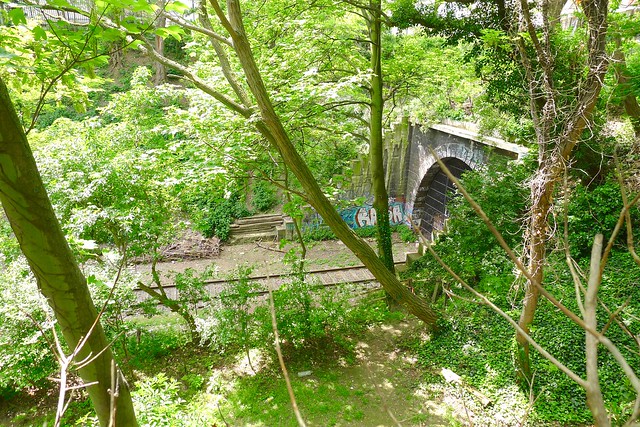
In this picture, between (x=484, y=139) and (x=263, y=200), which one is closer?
(x=484, y=139)

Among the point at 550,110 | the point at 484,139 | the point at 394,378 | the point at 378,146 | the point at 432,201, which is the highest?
the point at 484,139

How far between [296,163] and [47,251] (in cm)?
409

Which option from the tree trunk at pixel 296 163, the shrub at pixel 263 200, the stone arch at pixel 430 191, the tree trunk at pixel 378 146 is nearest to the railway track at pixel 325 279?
the tree trunk at pixel 378 146

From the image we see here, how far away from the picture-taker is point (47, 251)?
1.79 meters

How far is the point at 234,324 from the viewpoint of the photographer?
279 inches

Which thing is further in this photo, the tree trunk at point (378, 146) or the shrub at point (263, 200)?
the shrub at point (263, 200)

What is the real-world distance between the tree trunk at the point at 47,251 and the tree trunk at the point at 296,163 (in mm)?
3467

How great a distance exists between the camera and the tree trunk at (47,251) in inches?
65.5

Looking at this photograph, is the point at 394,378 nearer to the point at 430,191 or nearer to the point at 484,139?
the point at 484,139

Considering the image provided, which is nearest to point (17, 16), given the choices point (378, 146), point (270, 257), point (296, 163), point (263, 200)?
point (296, 163)

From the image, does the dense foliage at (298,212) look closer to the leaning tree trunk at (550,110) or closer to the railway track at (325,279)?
the leaning tree trunk at (550,110)

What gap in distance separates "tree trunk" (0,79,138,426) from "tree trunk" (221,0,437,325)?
3.47 metres

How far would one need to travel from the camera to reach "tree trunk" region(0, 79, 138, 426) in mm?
1664

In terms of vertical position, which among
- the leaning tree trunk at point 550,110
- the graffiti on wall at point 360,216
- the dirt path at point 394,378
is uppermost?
the leaning tree trunk at point 550,110
